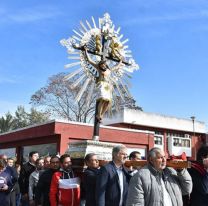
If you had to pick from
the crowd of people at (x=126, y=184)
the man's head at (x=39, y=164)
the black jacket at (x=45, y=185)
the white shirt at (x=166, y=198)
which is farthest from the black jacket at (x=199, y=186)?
the man's head at (x=39, y=164)

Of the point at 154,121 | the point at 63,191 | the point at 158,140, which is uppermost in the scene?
the point at 154,121

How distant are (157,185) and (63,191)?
7.15 feet

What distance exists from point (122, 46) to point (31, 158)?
360cm

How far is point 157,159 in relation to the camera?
3.96 meters

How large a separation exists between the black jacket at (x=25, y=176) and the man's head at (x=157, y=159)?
15.6ft

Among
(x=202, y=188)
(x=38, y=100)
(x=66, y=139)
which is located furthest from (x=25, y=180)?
(x=38, y=100)

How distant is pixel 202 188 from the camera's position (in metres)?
4.43

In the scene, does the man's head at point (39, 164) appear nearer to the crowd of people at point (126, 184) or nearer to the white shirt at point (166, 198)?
the crowd of people at point (126, 184)

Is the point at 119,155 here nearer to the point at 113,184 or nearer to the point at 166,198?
the point at 113,184

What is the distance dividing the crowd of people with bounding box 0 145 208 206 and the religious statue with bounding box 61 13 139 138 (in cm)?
246

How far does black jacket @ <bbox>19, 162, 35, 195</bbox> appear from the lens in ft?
27.0

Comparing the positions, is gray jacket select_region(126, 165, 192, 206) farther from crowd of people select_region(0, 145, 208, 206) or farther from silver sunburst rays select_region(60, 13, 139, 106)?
silver sunburst rays select_region(60, 13, 139, 106)

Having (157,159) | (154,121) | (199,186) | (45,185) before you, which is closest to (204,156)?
(199,186)

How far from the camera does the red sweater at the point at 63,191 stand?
5645 mm
